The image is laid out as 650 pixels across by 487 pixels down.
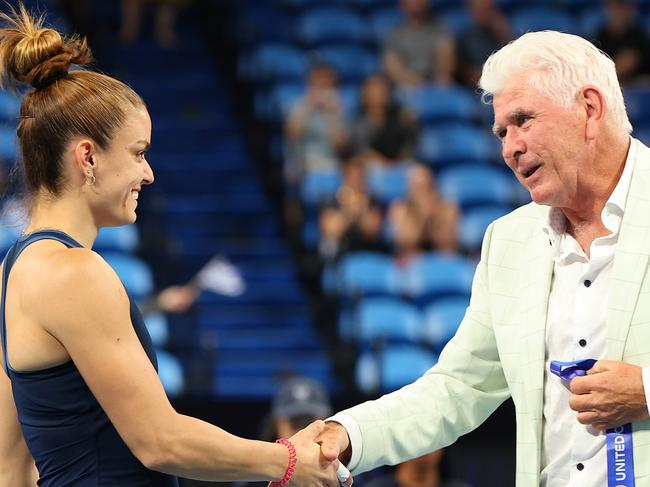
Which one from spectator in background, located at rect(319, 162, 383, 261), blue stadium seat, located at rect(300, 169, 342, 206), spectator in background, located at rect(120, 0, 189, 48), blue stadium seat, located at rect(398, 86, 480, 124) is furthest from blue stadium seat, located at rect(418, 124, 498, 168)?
spectator in background, located at rect(120, 0, 189, 48)

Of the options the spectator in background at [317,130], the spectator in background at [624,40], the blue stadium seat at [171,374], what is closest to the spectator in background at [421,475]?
the blue stadium seat at [171,374]

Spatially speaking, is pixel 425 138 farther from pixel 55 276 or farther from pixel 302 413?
pixel 55 276

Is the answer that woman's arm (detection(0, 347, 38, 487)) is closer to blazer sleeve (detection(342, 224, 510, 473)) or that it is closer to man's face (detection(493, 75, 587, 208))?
blazer sleeve (detection(342, 224, 510, 473))

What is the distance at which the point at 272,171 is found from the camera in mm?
9086

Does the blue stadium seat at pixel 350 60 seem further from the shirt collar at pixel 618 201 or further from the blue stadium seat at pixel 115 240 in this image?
the shirt collar at pixel 618 201

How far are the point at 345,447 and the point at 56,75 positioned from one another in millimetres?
1228

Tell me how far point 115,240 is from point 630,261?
503 centimetres

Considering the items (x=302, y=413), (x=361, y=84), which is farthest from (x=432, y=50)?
(x=302, y=413)

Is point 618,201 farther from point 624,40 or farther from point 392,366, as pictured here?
point 624,40

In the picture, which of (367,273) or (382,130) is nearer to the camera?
(367,273)

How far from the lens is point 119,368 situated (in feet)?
8.12

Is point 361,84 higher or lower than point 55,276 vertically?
higher

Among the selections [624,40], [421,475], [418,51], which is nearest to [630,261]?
[421,475]

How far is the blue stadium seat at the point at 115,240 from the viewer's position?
7168 mm
